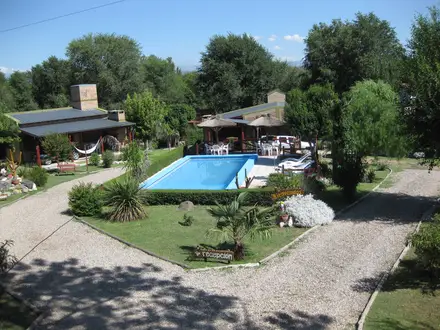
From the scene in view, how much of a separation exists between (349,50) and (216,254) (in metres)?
36.5

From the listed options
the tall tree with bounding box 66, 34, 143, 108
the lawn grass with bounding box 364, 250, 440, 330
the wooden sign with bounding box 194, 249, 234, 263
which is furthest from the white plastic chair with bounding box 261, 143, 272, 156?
the tall tree with bounding box 66, 34, 143, 108

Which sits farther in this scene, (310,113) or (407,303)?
(310,113)

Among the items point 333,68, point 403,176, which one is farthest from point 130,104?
point 403,176

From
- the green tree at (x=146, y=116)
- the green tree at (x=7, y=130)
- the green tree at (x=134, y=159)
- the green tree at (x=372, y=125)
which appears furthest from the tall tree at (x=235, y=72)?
the green tree at (x=372, y=125)

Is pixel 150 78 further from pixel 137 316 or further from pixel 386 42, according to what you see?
pixel 137 316

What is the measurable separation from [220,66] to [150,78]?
25956 millimetres

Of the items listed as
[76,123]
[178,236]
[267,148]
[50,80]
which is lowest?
[178,236]

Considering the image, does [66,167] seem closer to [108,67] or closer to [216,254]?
[216,254]

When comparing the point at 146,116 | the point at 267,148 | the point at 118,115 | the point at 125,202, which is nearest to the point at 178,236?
the point at 125,202

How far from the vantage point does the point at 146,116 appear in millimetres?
38031

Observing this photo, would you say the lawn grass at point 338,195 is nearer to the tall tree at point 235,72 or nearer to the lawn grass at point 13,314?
the lawn grass at point 13,314

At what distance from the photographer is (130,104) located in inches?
1537

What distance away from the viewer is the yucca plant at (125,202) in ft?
58.7

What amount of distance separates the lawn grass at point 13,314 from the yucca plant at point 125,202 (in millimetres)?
7159
